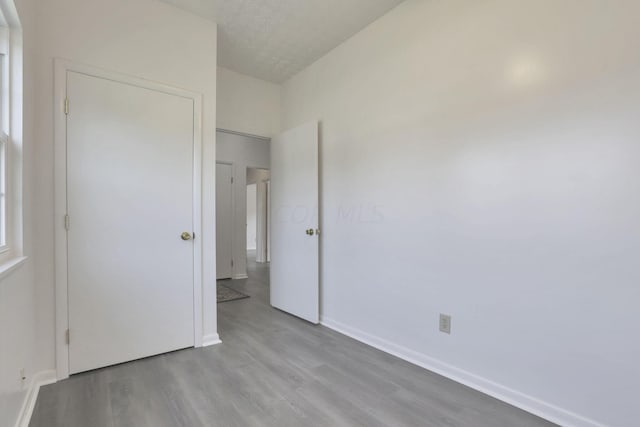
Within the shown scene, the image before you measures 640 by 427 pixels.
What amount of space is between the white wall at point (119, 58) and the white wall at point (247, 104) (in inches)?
33.2

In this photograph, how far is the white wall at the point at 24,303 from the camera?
4.32ft

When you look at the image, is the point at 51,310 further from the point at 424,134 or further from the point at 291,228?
the point at 424,134

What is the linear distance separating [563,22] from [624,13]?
0.24 meters

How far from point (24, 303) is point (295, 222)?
2.25 metres

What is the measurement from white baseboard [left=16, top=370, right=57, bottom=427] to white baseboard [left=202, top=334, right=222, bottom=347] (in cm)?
97

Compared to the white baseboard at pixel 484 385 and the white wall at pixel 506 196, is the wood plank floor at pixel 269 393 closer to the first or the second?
the white baseboard at pixel 484 385

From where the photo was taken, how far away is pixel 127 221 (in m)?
2.31

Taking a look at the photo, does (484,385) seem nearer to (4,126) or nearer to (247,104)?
(4,126)

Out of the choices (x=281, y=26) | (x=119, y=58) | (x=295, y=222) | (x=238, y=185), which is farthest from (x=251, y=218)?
(x=119, y=58)

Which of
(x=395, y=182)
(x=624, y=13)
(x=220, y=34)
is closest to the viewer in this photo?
(x=624, y=13)

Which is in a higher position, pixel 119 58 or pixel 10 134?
pixel 119 58

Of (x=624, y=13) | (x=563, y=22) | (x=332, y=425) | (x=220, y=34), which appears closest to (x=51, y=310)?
(x=332, y=425)

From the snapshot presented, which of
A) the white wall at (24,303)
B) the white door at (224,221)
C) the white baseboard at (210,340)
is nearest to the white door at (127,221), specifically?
the white baseboard at (210,340)

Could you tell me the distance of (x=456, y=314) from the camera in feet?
6.98
